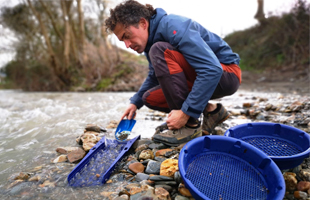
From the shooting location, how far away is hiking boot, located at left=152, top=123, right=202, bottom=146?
5.28 ft

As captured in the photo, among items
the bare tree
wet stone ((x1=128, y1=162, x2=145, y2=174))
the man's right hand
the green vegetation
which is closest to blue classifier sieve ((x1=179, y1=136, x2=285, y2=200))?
wet stone ((x1=128, y1=162, x2=145, y2=174))

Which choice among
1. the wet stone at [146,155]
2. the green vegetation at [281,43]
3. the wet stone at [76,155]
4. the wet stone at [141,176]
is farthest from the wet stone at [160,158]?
the green vegetation at [281,43]

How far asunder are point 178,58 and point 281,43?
829 cm

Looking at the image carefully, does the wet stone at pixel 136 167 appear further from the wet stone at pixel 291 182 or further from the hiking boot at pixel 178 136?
the wet stone at pixel 291 182

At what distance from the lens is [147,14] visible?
5.17ft

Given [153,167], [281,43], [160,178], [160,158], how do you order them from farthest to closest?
[281,43]
[160,158]
[153,167]
[160,178]

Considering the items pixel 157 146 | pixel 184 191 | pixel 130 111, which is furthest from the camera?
pixel 130 111

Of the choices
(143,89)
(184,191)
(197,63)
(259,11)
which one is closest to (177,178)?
(184,191)

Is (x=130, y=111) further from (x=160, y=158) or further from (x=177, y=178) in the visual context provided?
(x=177, y=178)

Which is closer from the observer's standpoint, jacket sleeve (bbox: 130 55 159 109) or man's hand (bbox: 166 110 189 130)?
man's hand (bbox: 166 110 189 130)

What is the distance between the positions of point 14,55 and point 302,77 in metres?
14.7

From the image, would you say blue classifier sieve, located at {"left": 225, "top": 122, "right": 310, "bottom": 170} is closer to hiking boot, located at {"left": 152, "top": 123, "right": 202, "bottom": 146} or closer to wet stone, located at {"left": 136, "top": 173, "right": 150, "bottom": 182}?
hiking boot, located at {"left": 152, "top": 123, "right": 202, "bottom": 146}

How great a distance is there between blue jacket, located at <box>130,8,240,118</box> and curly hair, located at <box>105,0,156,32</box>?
88 millimetres

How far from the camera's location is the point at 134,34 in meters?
1.56
